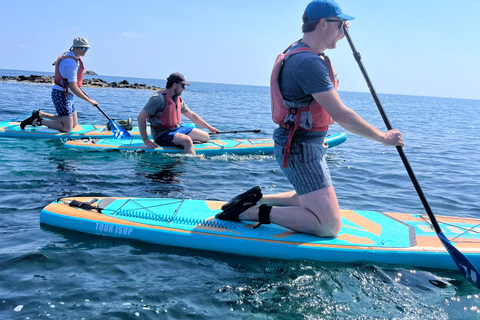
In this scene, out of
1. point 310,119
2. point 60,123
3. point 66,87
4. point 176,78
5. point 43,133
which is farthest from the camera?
point 60,123

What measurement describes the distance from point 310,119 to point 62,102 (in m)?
7.44

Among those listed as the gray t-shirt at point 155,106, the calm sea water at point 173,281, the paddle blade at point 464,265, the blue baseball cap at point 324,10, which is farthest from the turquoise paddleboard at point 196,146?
the blue baseball cap at point 324,10

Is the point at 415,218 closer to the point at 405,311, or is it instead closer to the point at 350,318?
the point at 405,311

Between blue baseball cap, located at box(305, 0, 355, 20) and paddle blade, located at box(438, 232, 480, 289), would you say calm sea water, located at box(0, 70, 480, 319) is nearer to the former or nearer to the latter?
paddle blade, located at box(438, 232, 480, 289)

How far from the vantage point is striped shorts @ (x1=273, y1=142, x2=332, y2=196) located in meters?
3.65

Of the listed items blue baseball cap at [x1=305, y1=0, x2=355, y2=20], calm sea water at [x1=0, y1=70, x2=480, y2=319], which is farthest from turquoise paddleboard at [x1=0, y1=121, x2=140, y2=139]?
blue baseball cap at [x1=305, y1=0, x2=355, y2=20]

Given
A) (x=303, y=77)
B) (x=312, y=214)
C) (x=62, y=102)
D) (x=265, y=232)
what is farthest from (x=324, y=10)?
(x=62, y=102)

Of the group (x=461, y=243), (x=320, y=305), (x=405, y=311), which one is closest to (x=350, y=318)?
(x=320, y=305)

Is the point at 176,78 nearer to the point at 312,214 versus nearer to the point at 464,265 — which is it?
the point at 312,214

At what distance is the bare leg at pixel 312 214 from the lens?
12.2 feet

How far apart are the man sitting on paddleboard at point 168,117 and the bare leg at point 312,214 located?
4256 millimetres

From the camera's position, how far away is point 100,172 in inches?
274

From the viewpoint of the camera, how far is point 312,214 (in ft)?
12.6

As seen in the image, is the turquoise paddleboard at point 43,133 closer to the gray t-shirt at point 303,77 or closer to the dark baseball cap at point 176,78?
the dark baseball cap at point 176,78
